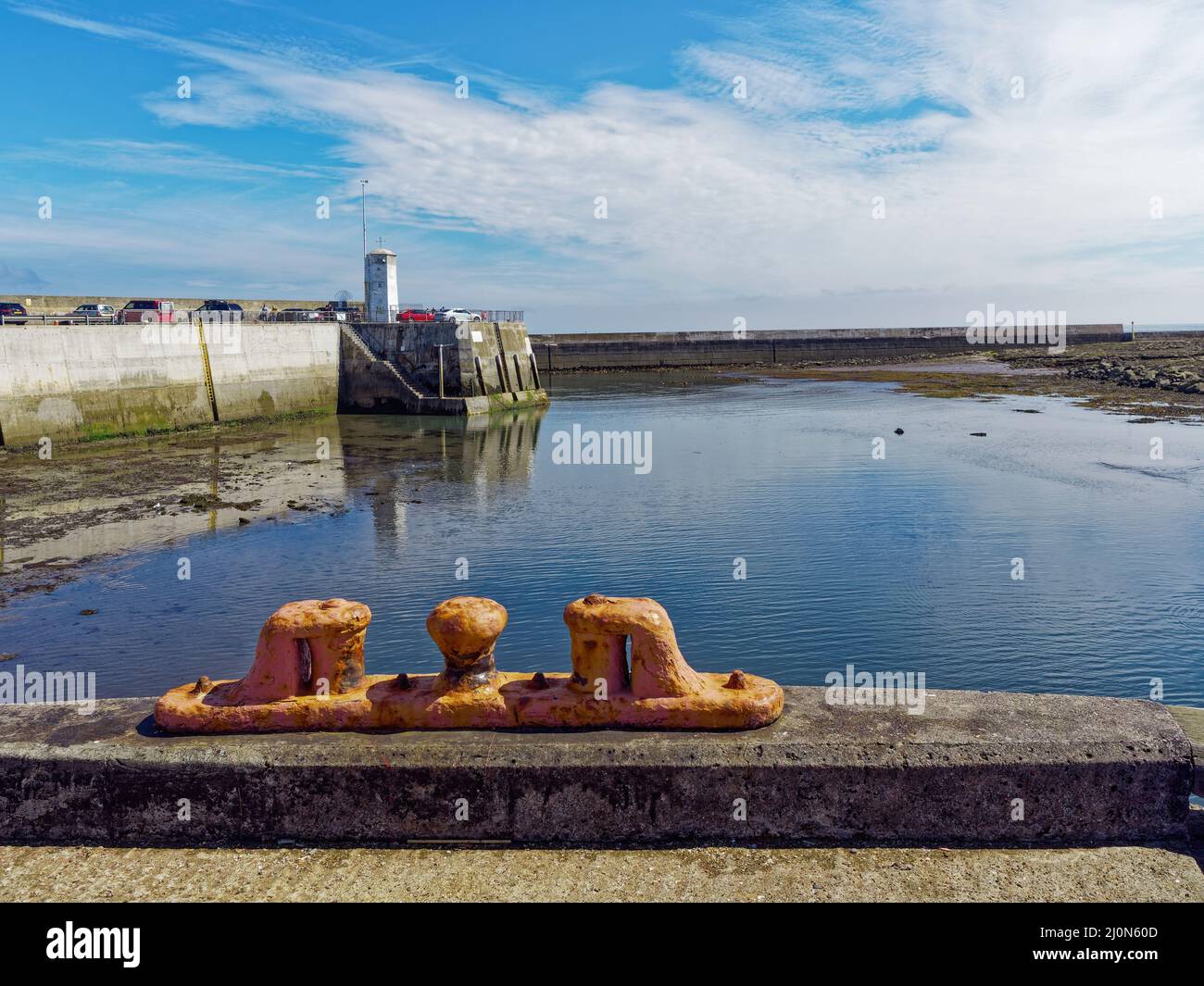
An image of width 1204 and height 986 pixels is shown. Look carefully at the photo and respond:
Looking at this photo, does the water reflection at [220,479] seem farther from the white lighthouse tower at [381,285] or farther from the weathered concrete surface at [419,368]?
the white lighthouse tower at [381,285]

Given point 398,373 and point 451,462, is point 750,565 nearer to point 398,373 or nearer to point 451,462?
point 451,462

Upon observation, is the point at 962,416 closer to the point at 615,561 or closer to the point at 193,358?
the point at 615,561

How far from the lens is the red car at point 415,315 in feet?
157

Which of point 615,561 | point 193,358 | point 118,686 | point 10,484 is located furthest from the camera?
point 193,358

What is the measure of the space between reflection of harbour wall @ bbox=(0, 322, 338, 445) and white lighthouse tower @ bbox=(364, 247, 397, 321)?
513cm

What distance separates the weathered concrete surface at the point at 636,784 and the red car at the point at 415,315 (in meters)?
44.4

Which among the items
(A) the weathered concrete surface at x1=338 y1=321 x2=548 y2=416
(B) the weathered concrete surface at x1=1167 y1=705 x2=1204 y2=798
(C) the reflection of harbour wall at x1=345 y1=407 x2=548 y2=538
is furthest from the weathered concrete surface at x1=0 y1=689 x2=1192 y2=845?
(A) the weathered concrete surface at x1=338 y1=321 x2=548 y2=416

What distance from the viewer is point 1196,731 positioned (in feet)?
16.9

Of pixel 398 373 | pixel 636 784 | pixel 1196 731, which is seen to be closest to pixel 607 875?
pixel 636 784

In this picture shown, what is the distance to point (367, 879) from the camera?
454 centimetres

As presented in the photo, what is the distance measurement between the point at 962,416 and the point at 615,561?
28.4 m

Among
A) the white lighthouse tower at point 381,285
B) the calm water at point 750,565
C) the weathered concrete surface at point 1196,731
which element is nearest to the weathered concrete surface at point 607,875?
the weathered concrete surface at point 1196,731
